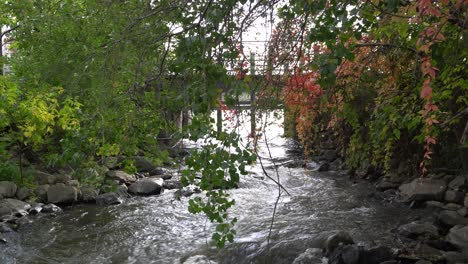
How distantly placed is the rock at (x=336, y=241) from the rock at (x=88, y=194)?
5.42 meters

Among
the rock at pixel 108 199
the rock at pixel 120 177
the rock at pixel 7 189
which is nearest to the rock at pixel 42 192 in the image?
the rock at pixel 7 189

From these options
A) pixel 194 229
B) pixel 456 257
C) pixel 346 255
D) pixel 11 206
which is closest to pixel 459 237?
pixel 456 257

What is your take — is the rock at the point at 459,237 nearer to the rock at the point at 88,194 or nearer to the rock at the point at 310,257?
the rock at the point at 310,257

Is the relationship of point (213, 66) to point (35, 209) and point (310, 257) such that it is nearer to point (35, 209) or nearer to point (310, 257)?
point (310, 257)

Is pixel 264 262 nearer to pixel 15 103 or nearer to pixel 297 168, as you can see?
pixel 15 103

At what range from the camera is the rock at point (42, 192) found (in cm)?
937

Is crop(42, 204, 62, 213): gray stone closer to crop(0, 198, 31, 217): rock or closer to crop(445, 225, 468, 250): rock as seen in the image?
crop(0, 198, 31, 217): rock

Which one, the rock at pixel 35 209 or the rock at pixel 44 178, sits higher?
the rock at pixel 44 178

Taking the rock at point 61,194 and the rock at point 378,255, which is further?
the rock at point 61,194

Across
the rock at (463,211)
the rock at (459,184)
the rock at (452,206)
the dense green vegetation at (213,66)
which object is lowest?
the rock at (452,206)

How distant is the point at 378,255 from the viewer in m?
5.73

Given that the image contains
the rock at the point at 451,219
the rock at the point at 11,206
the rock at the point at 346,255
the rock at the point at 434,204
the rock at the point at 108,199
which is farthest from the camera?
the rock at the point at 108,199

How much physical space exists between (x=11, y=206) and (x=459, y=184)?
799 centimetres

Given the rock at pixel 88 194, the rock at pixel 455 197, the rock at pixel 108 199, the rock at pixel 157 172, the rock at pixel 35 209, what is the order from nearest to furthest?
1. the rock at pixel 455 197
2. the rock at pixel 35 209
3. the rock at pixel 108 199
4. the rock at pixel 88 194
5. the rock at pixel 157 172
